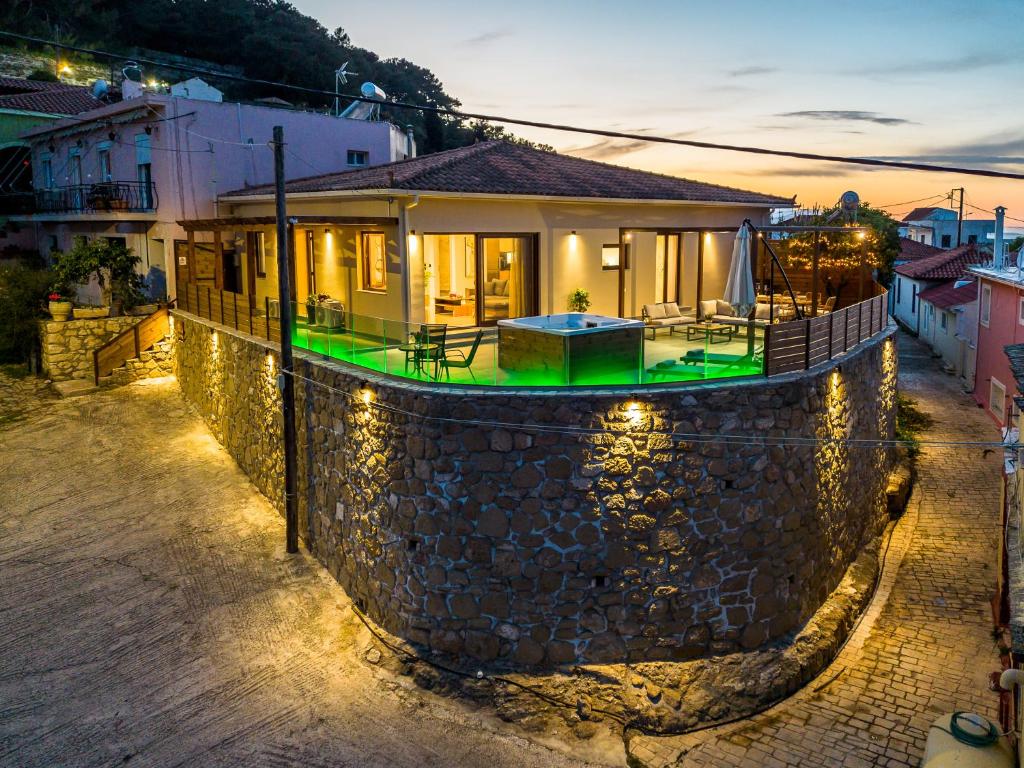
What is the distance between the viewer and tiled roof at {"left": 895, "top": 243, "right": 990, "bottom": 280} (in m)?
37.7

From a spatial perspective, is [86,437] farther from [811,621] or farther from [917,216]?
[917,216]

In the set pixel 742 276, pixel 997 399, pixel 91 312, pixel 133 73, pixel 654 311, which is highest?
pixel 133 73

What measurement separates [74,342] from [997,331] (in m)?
28.3

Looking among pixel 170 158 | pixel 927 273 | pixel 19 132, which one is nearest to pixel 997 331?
pixel 927 273

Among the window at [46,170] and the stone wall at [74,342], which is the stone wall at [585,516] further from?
the window at [46,170]

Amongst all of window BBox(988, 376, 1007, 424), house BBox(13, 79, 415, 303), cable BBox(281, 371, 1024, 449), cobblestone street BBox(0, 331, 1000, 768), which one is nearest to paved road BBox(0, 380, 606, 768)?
cobblestone street BBox(0, 331, 1000, 768)

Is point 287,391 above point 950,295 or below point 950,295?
below

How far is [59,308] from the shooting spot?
24734mm

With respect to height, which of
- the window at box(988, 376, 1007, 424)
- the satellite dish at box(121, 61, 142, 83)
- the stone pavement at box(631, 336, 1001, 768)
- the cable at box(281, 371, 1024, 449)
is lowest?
the stone pavement at box(631, 336, 1001, 768)

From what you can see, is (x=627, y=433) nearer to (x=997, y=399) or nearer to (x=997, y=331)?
(x=997, y=399)

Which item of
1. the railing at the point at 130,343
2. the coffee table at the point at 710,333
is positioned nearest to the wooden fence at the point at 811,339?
the coffee table at the point at 710,333

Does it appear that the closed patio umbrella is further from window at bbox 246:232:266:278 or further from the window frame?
window at bbox 246:232:266:278

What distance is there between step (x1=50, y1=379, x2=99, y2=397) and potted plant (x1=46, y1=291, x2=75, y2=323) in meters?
1.87

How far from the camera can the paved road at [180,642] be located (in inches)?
446
